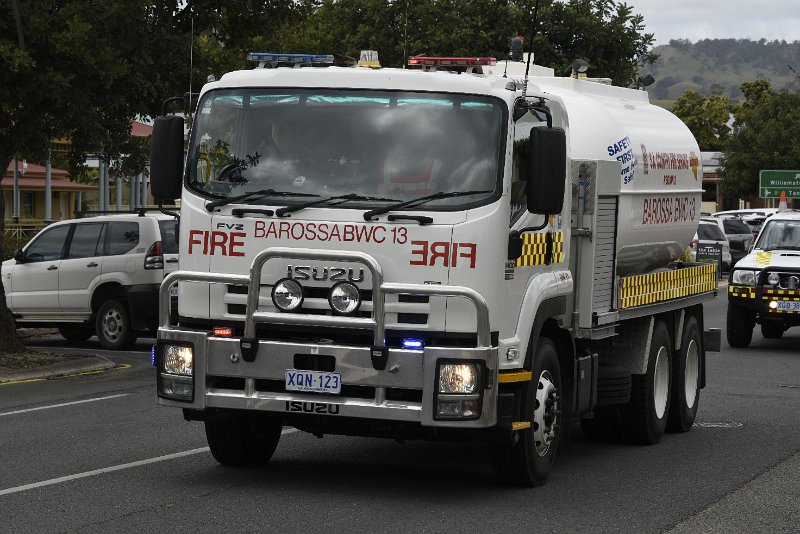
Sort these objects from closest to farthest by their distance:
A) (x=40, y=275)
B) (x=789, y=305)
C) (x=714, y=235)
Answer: (x=40, y=275) < (x=789, y=305) < (x=714, y=235)

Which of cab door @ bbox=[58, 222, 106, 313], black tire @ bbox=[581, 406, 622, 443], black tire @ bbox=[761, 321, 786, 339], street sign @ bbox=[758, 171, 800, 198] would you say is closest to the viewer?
black tire @ bbox=[581, 406, 622, 443]

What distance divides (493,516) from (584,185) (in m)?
2.76

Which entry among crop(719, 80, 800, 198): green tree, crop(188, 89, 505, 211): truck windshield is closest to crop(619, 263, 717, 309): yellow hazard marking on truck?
crop(188, 89, 505, 211): truck windshield

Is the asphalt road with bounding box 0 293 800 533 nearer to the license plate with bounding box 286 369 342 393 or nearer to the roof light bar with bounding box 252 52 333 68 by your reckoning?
the license plate with bounding box 286 369 342 393

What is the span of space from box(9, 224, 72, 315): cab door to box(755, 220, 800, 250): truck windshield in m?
10.2

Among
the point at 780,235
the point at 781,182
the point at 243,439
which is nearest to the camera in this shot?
the point at 243,439

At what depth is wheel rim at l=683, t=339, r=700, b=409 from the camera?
12969 mm

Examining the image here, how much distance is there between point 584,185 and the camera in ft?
33.8

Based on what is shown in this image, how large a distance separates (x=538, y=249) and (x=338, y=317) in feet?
4.98

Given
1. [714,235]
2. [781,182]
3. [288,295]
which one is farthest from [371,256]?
[781,182]

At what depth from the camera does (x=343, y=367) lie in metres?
8.56

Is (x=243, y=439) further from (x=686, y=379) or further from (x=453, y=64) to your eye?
(x=686, y=379)

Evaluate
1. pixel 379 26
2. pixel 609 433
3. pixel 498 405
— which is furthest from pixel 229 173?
pixel 379 26

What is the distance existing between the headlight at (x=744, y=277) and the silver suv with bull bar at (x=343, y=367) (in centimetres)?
1376
